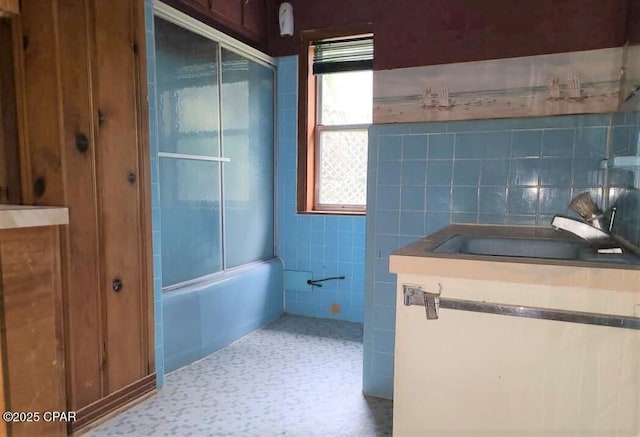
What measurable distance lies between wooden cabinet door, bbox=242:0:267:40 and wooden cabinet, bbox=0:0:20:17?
1698mm

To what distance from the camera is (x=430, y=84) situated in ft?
6.15

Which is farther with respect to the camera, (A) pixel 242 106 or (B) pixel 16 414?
(A) pixel 242 106

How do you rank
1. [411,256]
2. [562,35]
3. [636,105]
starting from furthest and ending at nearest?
[562,35] < [636,105] < [411,256]

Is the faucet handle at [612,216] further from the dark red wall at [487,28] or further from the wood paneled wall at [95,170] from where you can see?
the wood paneled wall at [95,170]

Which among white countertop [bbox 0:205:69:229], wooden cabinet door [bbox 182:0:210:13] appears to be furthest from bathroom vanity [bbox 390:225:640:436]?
wooden cabinet door [bbox 182:0:210:13]

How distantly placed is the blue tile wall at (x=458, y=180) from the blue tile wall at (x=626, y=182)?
0.24ft

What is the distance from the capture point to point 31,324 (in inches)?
50.6

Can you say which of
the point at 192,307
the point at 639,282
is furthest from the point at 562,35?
the point at 192,307

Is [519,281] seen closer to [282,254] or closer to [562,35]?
[562,35]

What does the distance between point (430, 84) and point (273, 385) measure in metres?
1.75

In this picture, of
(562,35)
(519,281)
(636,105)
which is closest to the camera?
(519,281)

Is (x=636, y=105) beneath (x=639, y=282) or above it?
above

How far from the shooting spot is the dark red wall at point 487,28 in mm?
1614

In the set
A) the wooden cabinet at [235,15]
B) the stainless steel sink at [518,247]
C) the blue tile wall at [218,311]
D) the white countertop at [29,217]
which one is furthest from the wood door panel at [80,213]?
the stainless steel sink at [518,247]
